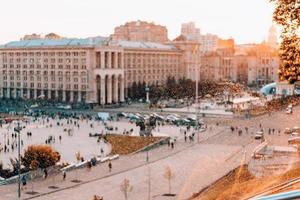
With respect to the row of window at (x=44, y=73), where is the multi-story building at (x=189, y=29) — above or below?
above

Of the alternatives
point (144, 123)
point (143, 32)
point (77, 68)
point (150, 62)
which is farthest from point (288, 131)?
point (143, 32)

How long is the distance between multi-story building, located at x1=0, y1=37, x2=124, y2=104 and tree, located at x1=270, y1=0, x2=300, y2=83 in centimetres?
5409

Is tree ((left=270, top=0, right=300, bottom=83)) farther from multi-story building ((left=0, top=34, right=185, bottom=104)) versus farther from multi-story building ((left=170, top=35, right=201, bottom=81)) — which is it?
multi-story building ((left=170, top=35, right=201, bottom=81))

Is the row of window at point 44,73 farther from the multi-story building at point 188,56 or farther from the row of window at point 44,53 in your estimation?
the multi-story building at point 188,56

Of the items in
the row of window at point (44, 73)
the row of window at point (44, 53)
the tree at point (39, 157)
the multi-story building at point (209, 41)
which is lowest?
the tree at point (39, 157)

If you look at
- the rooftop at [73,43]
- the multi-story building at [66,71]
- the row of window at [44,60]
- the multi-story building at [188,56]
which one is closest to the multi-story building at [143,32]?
the multi-story building at [188,56]

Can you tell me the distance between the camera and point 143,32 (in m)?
126

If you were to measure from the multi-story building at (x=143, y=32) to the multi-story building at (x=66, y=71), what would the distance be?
4867 centimetres

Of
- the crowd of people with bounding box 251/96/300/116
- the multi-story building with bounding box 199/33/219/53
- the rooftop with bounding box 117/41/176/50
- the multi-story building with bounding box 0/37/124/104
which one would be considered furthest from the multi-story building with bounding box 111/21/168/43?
the crowd of people with bounding box 251/96/300/116

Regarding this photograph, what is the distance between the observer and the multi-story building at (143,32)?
125994 mm

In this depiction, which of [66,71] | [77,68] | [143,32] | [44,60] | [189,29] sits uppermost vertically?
[189,29]

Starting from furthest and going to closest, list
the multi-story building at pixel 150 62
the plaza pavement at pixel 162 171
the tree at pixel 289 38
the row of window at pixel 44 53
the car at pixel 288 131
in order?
the multi-story building at pixel 150 62, the row of window at pixel 44 53, the car at pixel 288 131, the plaza pavement at pixel 162 171, the tree at pixel 289 38

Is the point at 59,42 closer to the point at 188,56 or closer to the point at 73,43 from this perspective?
the point at 73,43

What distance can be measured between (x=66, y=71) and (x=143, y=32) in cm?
5597
